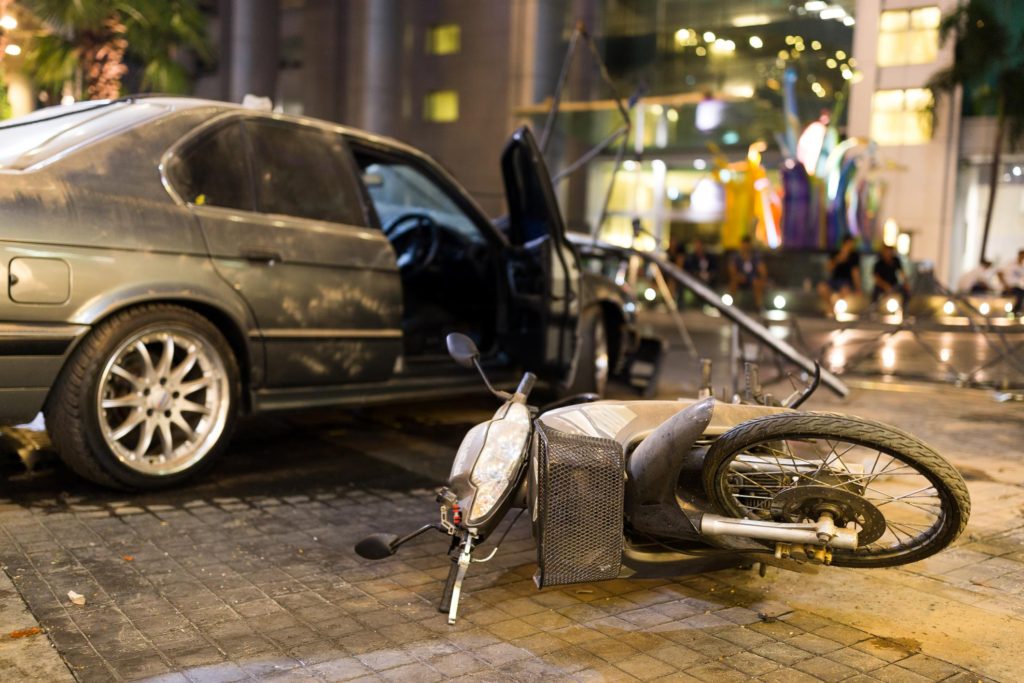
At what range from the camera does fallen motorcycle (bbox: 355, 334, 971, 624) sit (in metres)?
3.15

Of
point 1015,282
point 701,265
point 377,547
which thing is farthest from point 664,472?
point 701,265

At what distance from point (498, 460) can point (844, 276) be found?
1672 centimetres

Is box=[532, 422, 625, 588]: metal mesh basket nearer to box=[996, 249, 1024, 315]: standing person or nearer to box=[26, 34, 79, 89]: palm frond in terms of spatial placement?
box=[996, 249, 1024, 315]: standing person

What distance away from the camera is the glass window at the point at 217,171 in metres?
4.83

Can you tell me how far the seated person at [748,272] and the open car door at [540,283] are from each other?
52.9 feet

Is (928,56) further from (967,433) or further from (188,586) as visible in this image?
(188,586)

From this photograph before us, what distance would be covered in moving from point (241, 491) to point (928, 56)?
25714mm

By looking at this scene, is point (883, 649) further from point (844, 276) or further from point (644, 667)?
point (844, 276)

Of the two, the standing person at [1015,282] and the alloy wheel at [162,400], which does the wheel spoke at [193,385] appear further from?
the standing person at [1015,282]

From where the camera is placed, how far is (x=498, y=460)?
3.32m

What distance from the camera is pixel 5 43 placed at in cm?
1490

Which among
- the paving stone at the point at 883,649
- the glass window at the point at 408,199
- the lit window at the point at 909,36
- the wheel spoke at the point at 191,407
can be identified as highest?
the lit window at the point at 909,36

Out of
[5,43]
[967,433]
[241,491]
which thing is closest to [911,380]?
[967,433]

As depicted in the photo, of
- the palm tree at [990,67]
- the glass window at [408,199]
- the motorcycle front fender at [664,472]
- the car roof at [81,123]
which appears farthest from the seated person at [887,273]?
the motorcycle front fender at [664,472]
